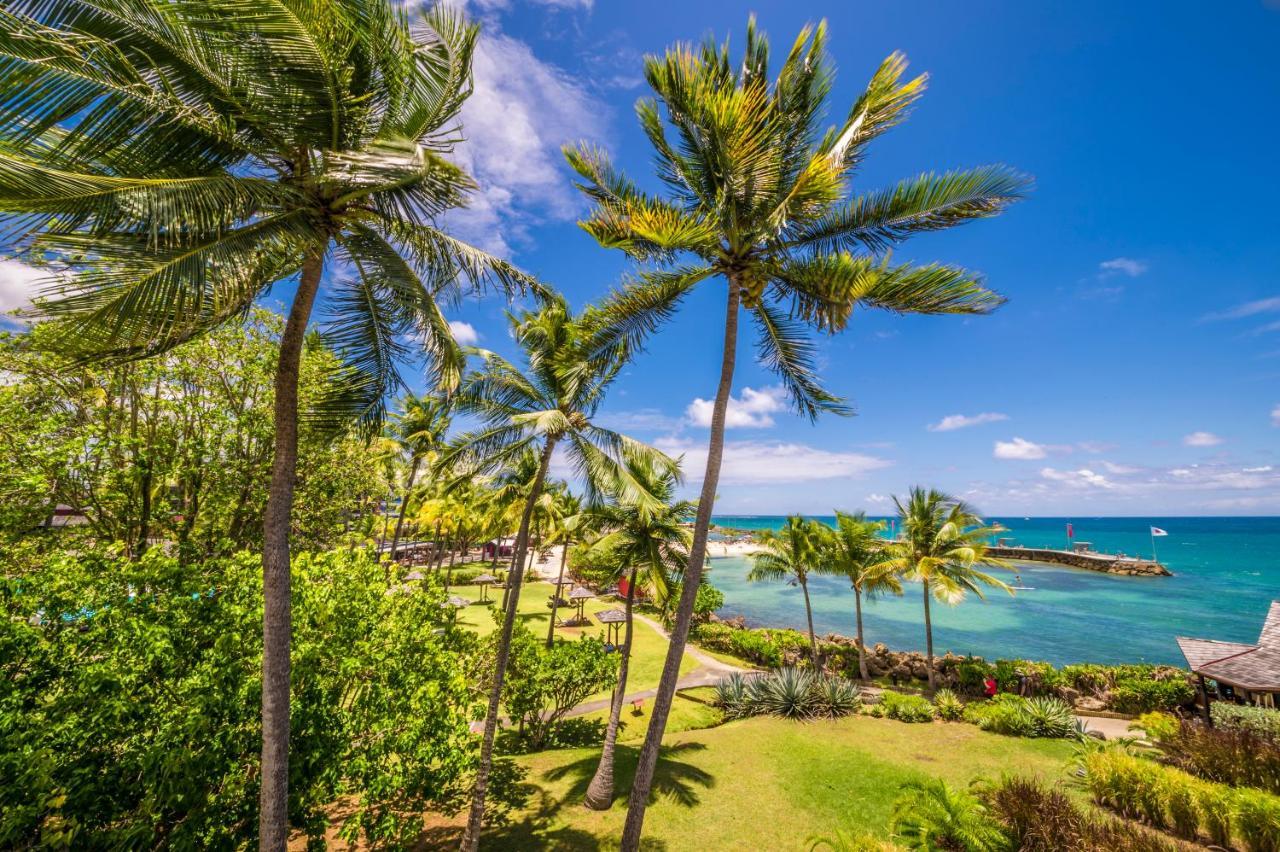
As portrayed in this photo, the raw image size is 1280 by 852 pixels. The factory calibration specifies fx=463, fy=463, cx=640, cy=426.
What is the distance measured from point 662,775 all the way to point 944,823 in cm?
607

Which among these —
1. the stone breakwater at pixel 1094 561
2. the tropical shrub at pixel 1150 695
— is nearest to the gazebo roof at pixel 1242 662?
the tropical shrub at pixel 1150 695

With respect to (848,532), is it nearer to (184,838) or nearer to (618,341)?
(618,341)

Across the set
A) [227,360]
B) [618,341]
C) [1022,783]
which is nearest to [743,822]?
[1022,783]

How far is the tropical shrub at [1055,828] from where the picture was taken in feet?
21.8

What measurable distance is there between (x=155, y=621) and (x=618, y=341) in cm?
712

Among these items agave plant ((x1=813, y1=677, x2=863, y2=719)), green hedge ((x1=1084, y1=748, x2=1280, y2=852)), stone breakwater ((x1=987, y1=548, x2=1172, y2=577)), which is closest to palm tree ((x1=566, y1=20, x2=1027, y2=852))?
green hedge ((x1=1084, y1=748, x2=1280, y2=852))

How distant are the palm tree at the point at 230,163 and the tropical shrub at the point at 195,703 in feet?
4.24

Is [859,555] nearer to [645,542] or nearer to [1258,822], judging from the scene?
[645,542]

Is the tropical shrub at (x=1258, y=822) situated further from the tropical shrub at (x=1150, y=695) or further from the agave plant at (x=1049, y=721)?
Result: the tropical shrub at (x=1150, y=695)

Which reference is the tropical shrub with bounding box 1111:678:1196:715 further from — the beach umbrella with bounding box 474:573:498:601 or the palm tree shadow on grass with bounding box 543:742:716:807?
the beach umbrella with bounding box 474:573:498:601

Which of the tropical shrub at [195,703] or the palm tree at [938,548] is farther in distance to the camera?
the palm tree at [938,548]

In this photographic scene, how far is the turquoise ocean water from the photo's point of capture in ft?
100

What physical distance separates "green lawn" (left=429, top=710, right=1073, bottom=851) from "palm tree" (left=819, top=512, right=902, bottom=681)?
5804mm

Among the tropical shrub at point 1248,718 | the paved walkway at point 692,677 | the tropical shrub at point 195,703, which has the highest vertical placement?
the tropical shrub at point 195,703
